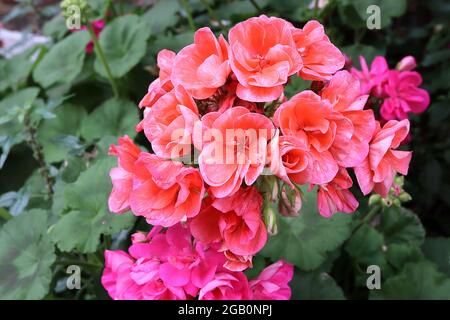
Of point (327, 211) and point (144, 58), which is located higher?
point (327, 211)

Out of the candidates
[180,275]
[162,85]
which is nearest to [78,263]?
[180,275]

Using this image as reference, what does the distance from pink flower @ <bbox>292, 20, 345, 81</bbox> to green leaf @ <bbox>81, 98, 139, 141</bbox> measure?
2.84 feet

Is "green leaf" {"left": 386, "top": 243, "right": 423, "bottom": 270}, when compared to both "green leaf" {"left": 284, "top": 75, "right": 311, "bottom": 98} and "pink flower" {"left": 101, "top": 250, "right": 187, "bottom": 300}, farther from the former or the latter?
"pink flower" {"left": 101, "top": 250, "right": 187, "bottom": 300}

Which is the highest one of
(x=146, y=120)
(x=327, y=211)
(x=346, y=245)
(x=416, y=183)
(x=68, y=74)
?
(x=146, y=120)

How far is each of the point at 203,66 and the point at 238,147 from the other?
127 mm

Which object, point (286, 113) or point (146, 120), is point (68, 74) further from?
point (286, 113)

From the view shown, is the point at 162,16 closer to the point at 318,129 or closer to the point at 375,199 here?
the point at 375,199

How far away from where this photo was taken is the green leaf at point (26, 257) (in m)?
1.11

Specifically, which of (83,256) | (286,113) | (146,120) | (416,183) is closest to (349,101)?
(286,113)

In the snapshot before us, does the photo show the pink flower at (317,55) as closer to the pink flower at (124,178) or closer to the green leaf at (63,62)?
the pink flower at (124,178)

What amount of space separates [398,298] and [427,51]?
3.60ft

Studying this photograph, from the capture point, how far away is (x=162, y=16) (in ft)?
6.25

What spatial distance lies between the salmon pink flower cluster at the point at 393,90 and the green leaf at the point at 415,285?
0.37m

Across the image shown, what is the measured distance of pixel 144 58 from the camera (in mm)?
1746
